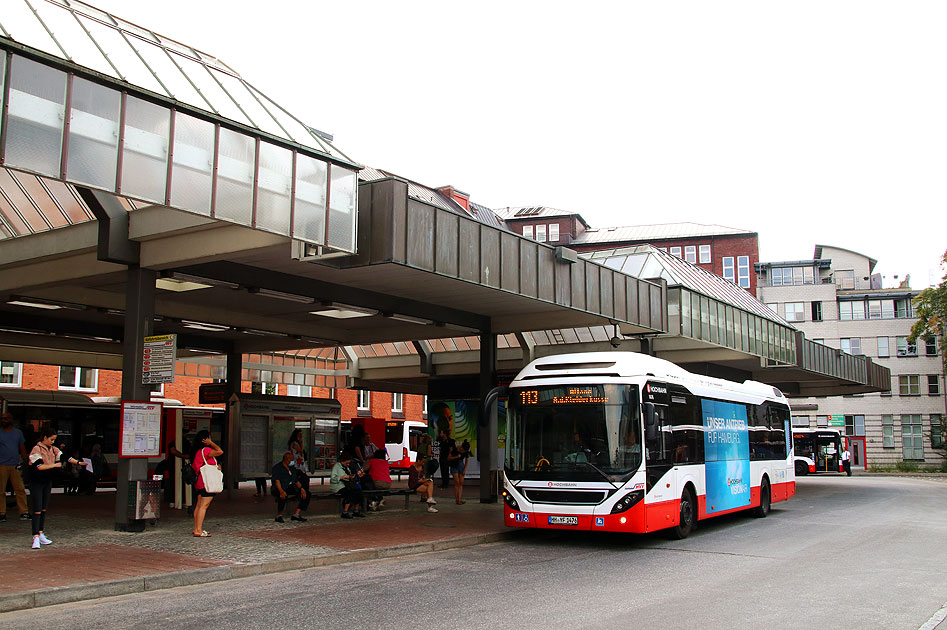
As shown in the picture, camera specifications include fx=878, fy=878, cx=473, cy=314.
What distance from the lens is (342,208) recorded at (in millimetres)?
13898

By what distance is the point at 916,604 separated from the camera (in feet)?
29.8

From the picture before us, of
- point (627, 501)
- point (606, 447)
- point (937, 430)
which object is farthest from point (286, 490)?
point (937, 430)

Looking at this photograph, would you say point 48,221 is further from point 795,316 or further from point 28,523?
point 795,316

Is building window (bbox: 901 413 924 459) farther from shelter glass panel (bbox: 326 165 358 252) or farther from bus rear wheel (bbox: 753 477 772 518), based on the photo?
shelter glass panel (bbox: 326 165 358 252)

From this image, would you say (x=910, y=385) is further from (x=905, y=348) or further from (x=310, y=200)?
(x=310, y=200)

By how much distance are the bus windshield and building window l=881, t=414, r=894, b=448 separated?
66689mm

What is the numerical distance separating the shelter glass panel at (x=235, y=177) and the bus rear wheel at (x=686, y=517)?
345 inches

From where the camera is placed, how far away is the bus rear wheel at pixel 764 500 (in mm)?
20141

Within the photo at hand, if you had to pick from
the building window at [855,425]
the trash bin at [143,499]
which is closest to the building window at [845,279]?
the building window at [855,425]

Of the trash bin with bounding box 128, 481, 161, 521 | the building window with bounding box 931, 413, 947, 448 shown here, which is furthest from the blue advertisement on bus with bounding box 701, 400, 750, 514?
the building window with bounding box 931, 413, 947, 448

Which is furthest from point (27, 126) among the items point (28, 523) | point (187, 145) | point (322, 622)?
point (28, 523)

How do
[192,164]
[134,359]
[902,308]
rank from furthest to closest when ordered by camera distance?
[902,308] < [134,359] < [192,164]

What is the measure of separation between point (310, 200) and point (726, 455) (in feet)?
32.5

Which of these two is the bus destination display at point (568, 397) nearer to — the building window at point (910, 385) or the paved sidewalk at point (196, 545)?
the paved sidewalk at point (196, 545)
